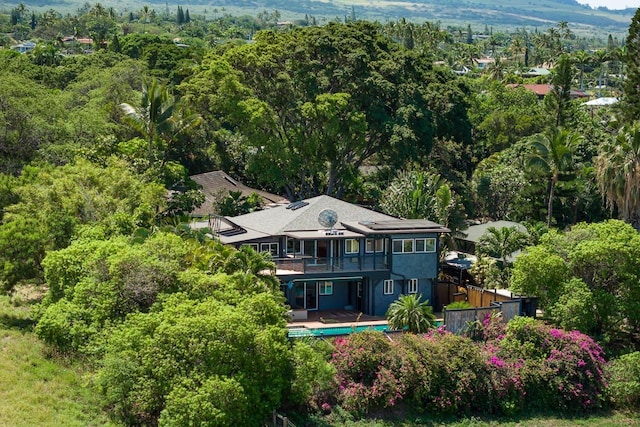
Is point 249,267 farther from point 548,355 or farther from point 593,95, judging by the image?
point 593,95

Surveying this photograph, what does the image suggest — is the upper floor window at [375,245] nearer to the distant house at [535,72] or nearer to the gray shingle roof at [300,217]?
the gray shingle roof at [300,217]

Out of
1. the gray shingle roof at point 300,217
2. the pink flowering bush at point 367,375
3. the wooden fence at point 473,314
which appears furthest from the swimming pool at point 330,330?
the gray shingle roof at point 300,217

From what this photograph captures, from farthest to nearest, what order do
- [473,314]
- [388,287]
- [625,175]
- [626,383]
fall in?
[625,175] → [388,287] → [473,314] → [626,383]

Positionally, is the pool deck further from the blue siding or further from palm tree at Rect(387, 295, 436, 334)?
palm tree at Rect(387, 295, 436, 334)

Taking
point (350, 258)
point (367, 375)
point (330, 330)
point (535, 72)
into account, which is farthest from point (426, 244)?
point (535, 72)

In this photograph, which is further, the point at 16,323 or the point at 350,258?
the point at 350,258

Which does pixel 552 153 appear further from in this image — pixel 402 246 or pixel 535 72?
pixel 535 72

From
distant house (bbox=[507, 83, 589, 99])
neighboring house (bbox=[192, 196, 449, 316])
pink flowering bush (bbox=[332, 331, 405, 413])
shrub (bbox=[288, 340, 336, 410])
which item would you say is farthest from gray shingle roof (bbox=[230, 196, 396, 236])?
distant house (bbox=[507, 83, 589, 99])
